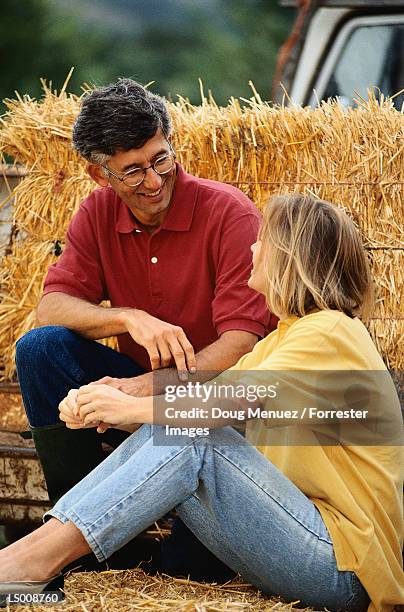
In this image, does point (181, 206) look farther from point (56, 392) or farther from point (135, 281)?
point (56, 392)

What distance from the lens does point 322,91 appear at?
591 centimetres

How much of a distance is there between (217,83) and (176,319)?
7.37 m

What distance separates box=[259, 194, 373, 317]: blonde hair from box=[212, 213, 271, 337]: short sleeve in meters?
0.43

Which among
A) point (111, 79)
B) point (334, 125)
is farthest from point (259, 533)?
point (111, 79)

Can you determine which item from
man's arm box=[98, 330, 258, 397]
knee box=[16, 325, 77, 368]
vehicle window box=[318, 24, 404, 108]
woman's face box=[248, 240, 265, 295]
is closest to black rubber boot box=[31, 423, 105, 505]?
knee box=[16, 325, 77, 368]

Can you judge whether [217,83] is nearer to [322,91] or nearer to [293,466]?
[322,91]

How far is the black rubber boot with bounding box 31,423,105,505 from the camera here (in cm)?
304

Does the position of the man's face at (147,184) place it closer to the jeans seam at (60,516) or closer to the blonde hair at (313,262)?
the blonde hair at (313,262)

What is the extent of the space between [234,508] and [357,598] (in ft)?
1.20

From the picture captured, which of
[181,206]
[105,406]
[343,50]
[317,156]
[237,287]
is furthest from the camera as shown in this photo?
[343,50]

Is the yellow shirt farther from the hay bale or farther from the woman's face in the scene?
the hay bale

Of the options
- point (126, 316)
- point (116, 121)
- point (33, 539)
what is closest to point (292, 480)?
point (33, 539)

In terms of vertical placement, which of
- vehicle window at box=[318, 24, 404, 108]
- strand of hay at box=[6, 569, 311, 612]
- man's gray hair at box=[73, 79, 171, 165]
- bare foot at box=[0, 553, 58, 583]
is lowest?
strand of hay at box=[6, 569, 311, 612]

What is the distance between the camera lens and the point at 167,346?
2.89 meters
